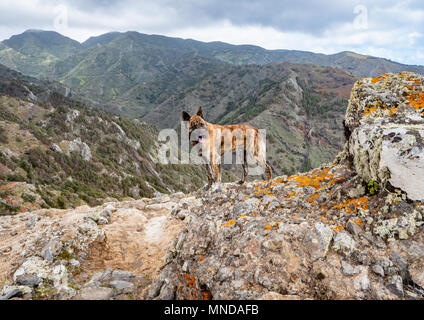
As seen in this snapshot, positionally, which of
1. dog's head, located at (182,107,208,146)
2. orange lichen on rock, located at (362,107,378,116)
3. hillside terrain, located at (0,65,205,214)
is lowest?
hillside terrain, located at (0,65,205,214)

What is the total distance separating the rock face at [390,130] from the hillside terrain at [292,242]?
0.02 m

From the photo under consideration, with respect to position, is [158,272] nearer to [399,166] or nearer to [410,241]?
[410,241]

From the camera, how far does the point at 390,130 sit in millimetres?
4941

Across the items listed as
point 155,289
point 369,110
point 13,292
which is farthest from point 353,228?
point 13,292

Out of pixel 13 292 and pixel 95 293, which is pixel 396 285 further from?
pixel 13 292

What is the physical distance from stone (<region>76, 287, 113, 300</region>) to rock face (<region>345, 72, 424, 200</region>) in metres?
6.38

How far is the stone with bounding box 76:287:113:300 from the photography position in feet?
18.0

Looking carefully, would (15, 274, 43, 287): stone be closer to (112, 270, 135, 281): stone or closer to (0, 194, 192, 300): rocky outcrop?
(0, 194, 192, 300): rocky outcrop

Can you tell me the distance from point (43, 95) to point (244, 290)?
144144 millimetres

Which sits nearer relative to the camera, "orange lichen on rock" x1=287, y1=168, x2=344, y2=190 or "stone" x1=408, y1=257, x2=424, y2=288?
"stone" x1=408, y1=257, x2=424, y2=288

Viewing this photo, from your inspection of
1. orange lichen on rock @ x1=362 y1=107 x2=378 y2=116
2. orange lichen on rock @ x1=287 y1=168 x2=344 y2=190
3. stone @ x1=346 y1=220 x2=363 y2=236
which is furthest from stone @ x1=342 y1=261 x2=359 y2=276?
orange lichen on rock @ x1=362 y1=107 x2=378 y2=116

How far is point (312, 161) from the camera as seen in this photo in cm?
14462
